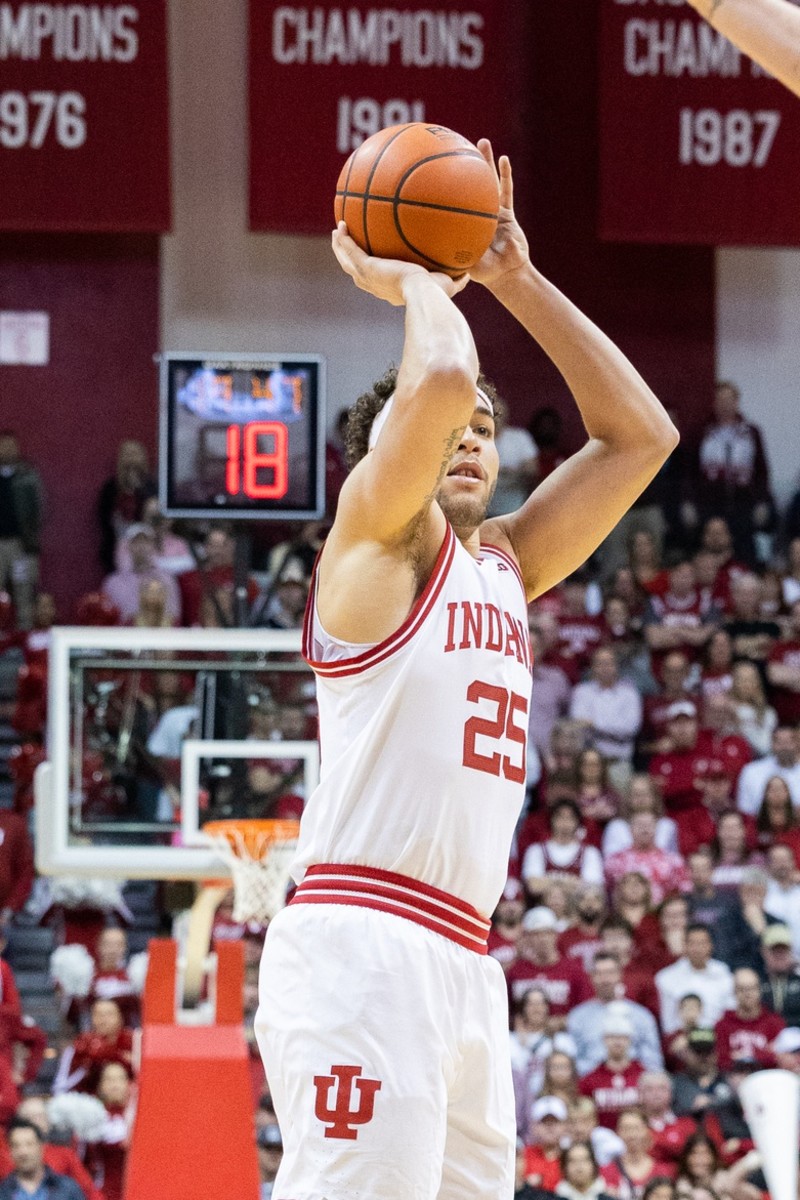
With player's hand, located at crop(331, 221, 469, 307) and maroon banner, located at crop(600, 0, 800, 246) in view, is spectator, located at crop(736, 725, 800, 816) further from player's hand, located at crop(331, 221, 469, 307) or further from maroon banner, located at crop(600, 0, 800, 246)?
player's hand, located at crop(331, 221, 469, 307)

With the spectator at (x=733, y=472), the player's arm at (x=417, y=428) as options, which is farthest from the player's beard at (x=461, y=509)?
the spectator at (x=733, y=472)

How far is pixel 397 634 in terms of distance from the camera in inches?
136

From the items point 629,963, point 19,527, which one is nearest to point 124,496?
point 19,527

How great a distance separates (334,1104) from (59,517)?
43.4 feet

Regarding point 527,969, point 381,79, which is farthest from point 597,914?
point 381,79

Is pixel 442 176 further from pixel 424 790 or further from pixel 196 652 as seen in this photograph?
pixel 196 652

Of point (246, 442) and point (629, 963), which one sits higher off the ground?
point (246, 442)

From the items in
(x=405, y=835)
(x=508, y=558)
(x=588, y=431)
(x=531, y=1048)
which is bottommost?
(x=531, y=1048)

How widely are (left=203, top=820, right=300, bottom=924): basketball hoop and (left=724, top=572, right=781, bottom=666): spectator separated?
631cm

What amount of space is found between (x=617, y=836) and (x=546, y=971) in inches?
52.5

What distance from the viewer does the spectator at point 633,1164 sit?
960cm

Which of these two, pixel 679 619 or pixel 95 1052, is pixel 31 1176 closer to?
pixel 95 1052

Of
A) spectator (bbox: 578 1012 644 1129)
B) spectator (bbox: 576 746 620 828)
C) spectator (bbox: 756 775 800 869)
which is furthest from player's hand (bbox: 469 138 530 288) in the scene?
spectator (bbox: 756 775 800 869)

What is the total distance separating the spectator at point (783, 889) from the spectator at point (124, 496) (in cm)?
591
